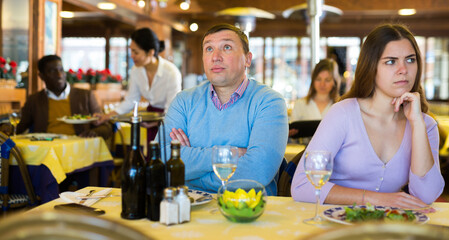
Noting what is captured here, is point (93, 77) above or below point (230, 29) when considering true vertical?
below

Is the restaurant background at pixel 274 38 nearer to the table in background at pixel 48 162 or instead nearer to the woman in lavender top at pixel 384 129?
the table in background at pixel 48 162

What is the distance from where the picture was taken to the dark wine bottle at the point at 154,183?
1391mm

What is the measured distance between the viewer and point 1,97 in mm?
5137

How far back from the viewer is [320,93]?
15.1 feet

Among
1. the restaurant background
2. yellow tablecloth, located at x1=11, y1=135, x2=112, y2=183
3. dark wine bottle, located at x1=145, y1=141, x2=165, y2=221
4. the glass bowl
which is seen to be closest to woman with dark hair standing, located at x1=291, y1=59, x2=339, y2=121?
yellow tablecloth, located at x1=11, y1=135, x2=112, y2=183

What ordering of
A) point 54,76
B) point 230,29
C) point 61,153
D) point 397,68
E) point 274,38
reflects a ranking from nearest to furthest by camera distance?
point 397,68 < point 230,29 < point 61,153 < point 54,76 < point 274,38

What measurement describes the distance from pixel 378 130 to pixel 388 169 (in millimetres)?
167

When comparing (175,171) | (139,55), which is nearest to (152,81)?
(139,55)

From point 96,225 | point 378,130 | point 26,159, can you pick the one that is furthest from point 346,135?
point 26,159

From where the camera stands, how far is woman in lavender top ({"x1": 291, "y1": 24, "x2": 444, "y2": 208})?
189cm

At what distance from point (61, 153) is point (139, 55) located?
149 cm

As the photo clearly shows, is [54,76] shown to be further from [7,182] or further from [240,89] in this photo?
[240,89]

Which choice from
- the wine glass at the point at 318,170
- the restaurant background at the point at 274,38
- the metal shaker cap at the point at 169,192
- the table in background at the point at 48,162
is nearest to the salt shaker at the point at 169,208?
the metal shaker cap at the point at 169,192

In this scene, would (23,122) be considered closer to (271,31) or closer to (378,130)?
(378,130)
